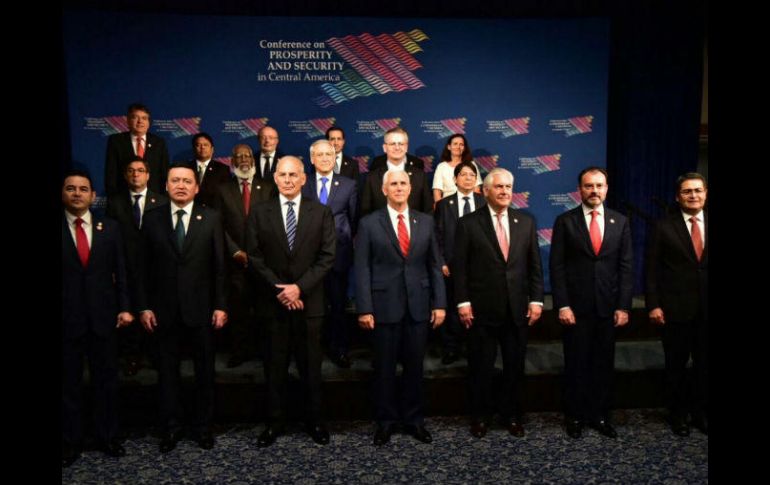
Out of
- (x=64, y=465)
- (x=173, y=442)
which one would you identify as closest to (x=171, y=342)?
(x=173, y=442)

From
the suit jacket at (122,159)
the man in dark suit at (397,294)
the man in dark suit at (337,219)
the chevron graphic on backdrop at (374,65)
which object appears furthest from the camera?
the chevron graphic on backdrop at (374,65)

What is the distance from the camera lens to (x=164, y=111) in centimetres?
619

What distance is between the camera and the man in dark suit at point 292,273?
404 cm

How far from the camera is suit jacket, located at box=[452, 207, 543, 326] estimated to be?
4.07m

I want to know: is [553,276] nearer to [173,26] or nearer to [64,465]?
[64,465]

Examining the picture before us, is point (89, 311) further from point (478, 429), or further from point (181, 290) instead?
point (478, 429)

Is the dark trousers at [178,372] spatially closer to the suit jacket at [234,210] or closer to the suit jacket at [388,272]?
the suit jacket at [234,210]

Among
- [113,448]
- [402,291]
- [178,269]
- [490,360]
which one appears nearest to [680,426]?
[490,360]

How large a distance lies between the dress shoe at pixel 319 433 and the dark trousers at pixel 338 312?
71cm

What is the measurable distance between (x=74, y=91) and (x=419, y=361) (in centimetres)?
428

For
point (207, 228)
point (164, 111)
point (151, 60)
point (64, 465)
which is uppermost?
point (151, 60)

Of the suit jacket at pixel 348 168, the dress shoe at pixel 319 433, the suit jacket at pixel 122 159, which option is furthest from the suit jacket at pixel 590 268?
the suit jacket at pixel 122 159

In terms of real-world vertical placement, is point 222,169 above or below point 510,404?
above

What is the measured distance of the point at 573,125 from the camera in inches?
259
